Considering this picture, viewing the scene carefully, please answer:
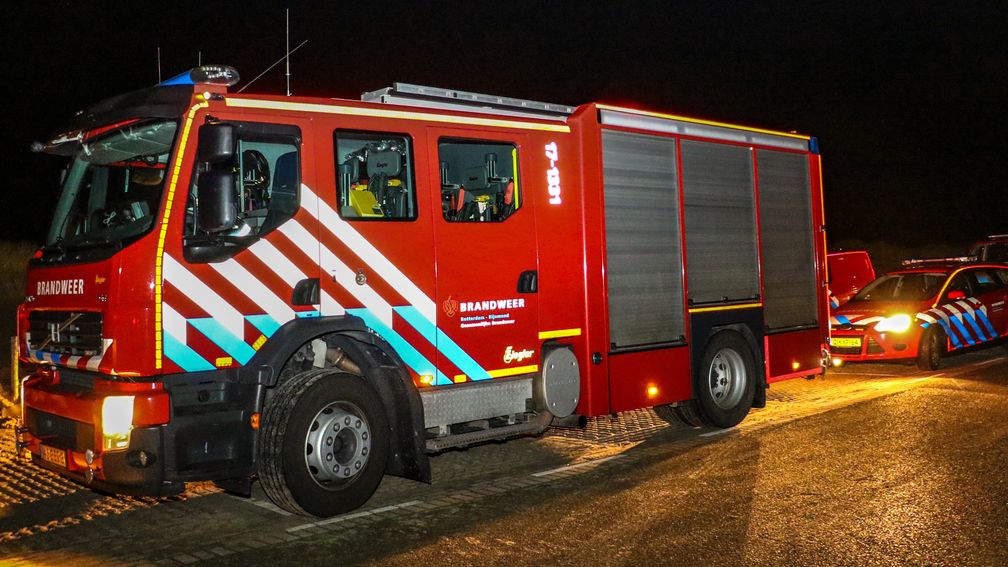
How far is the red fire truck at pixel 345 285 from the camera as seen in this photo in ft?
18.2

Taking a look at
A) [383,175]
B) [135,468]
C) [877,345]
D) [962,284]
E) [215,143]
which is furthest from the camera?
[962,284]

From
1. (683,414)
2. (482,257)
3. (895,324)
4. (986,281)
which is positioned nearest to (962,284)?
(986,281)

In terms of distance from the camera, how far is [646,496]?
6379 mm

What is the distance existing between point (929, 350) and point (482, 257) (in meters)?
8.52

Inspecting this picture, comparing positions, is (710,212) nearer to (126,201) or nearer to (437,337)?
(437,337)

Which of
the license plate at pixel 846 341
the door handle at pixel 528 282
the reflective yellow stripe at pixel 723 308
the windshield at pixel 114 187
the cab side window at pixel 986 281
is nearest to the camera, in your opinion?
the windshield at pixel 114 187

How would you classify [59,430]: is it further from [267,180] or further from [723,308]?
[723,308]

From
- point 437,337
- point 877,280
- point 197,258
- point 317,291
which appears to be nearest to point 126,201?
point 197,258

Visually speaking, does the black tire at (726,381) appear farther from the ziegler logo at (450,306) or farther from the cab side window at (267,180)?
the cab side window at (267,180)

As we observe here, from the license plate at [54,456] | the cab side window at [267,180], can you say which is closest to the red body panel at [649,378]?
the cab side window at [267,180]

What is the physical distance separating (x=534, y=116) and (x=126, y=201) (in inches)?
130

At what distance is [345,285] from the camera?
20.6 feet

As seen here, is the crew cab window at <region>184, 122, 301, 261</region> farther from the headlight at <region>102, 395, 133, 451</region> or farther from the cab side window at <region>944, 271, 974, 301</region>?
the cab side window at <region>944, 271, 974, 301</region>

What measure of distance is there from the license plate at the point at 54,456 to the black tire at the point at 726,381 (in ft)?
18.0
